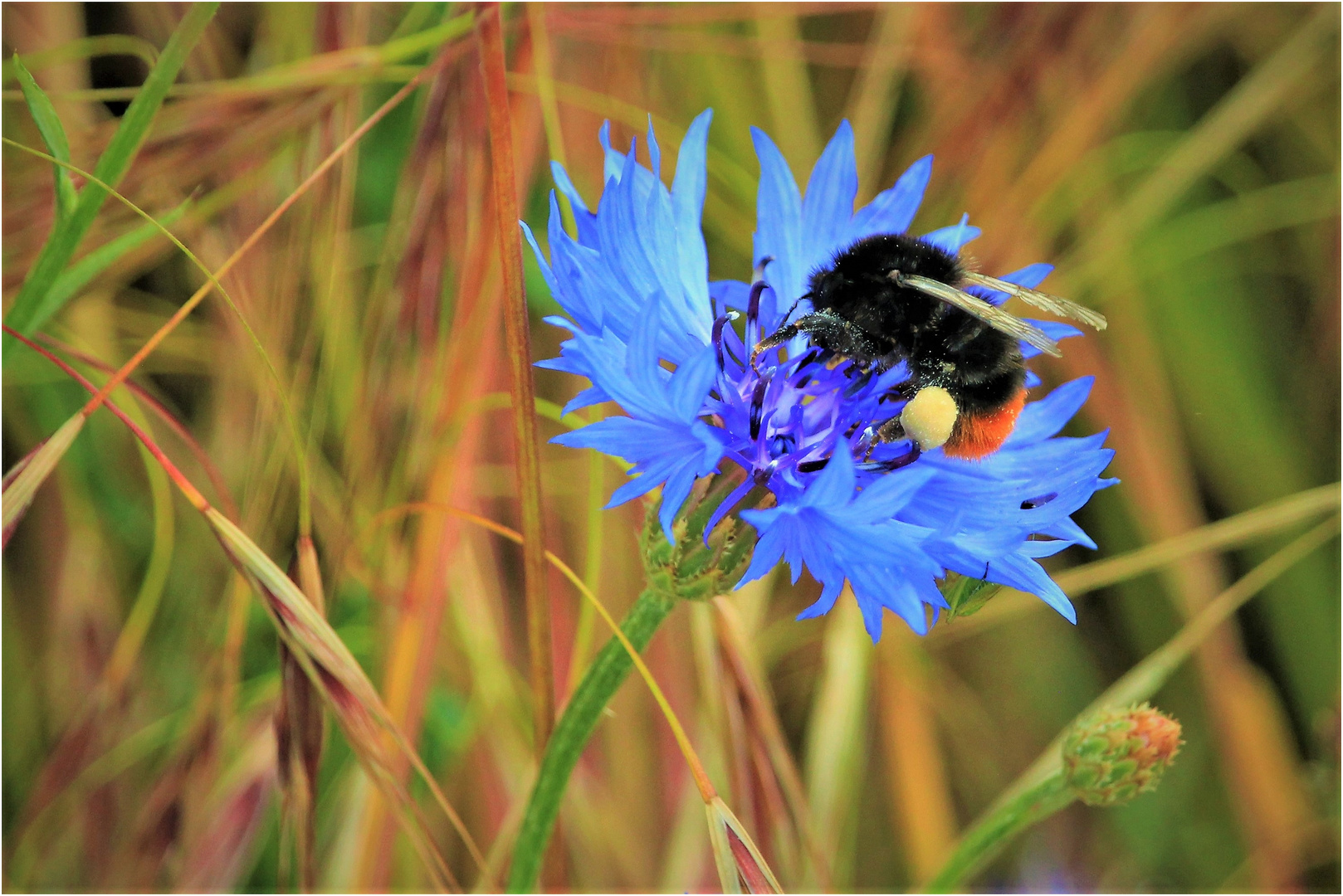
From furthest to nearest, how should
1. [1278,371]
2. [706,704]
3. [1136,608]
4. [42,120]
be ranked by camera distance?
[1278,371], [1136,608], [706,704], [42,120]

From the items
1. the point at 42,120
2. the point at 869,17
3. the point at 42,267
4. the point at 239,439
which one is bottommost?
the point at 239,439

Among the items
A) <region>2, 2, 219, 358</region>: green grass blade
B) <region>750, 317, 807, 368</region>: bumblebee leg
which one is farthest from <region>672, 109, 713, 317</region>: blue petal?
<region>2, 2, 219, 358</region>: green grass blade

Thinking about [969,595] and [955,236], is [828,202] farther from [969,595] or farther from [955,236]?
[969,595]

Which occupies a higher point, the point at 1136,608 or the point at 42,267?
the point at 42,267

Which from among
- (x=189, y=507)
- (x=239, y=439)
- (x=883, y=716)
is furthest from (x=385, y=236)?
(x=883, y=716)

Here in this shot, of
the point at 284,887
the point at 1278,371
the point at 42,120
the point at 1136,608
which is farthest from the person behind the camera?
the point at 1278,371

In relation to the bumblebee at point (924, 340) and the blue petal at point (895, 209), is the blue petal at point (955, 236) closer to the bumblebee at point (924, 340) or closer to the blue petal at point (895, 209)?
the blue petal at point (895, 209)

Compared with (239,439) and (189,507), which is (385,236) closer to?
(239,439)

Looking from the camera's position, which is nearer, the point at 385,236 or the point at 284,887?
the point at 284,887
